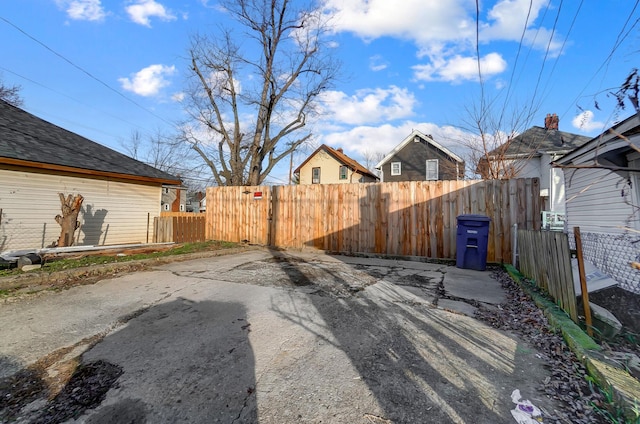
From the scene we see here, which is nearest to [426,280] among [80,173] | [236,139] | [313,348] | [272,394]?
[313,348]

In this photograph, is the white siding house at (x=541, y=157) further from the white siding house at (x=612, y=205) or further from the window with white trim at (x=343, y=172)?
the window with white trim at (x=343, y=172)

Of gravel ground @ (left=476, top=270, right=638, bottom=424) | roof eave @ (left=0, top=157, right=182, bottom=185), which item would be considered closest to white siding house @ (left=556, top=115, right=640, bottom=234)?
gravel ground @ (left=476, top=270, right=638, bottom=424)

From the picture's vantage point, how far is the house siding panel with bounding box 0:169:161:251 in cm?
785

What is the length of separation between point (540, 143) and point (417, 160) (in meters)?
8.53

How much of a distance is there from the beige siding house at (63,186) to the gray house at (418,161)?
17562 millimetres

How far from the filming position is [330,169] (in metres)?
30.2

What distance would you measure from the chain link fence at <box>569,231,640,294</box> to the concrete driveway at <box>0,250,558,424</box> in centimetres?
172

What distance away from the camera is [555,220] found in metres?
12.6

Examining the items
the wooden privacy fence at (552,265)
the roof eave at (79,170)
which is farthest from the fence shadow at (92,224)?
the wooden privacy fence at (552,265)

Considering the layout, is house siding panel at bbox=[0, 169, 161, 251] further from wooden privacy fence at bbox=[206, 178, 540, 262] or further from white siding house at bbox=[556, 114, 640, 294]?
white siding house at bbox=[556, 114, 640, 294]

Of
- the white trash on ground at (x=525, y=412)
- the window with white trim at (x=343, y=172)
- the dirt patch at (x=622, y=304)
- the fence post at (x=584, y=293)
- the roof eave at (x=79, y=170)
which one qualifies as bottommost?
the white trash on ground at (x=525, y=412)

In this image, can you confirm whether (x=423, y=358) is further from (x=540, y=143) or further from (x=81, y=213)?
(x=540, y=143)

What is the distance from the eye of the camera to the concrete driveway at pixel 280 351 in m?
1.97

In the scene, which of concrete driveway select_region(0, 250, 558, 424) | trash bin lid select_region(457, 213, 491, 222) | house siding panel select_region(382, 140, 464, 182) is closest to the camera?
concrete driveway select_region(0, 250, 558, 424)
